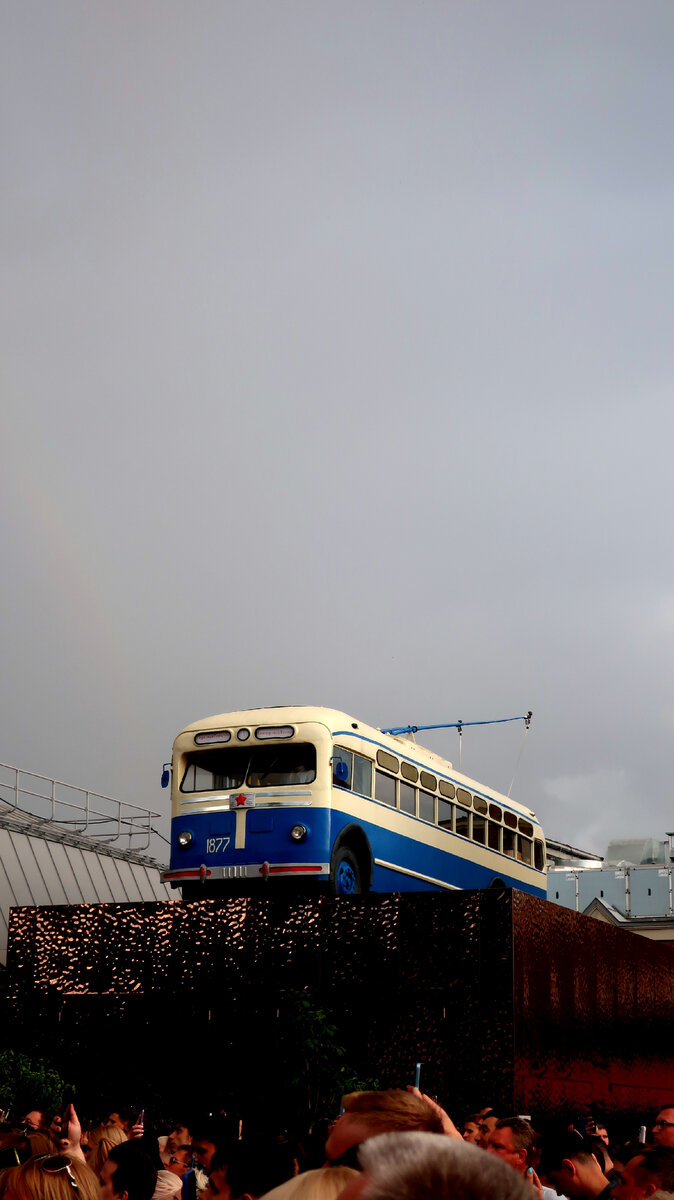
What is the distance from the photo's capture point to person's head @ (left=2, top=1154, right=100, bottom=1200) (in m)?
4.46

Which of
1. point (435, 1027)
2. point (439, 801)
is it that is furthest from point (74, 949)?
point (439, 801)

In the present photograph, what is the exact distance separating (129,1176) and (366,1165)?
3.77 meters

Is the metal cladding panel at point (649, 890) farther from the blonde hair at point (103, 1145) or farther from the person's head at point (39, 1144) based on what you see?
the person's head at point (39, 1144)

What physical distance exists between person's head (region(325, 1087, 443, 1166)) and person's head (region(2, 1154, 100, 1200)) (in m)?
1.20

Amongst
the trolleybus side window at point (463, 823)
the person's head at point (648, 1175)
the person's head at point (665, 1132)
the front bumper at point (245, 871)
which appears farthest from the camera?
the trolleybus side window at point (463, 823)

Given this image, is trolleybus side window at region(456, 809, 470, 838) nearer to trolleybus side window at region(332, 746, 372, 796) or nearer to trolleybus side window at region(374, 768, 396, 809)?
trolleybus side window at region(374, 768, 396, 809)

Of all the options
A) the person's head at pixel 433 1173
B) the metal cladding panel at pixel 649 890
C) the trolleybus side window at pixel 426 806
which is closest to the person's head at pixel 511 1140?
the person's head at pixel 433 1173

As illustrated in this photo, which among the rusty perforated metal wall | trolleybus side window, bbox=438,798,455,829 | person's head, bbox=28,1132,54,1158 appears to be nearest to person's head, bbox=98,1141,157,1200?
person's head, bbox=28,1132,54,1158

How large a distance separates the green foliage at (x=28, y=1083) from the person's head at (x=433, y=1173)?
17.2m

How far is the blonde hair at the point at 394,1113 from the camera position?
3695 millimetres

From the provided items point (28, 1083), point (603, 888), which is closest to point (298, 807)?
point (28, 1083)

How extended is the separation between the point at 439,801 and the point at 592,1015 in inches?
208

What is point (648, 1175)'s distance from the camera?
18.2ft

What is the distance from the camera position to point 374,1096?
3830 millimetres
